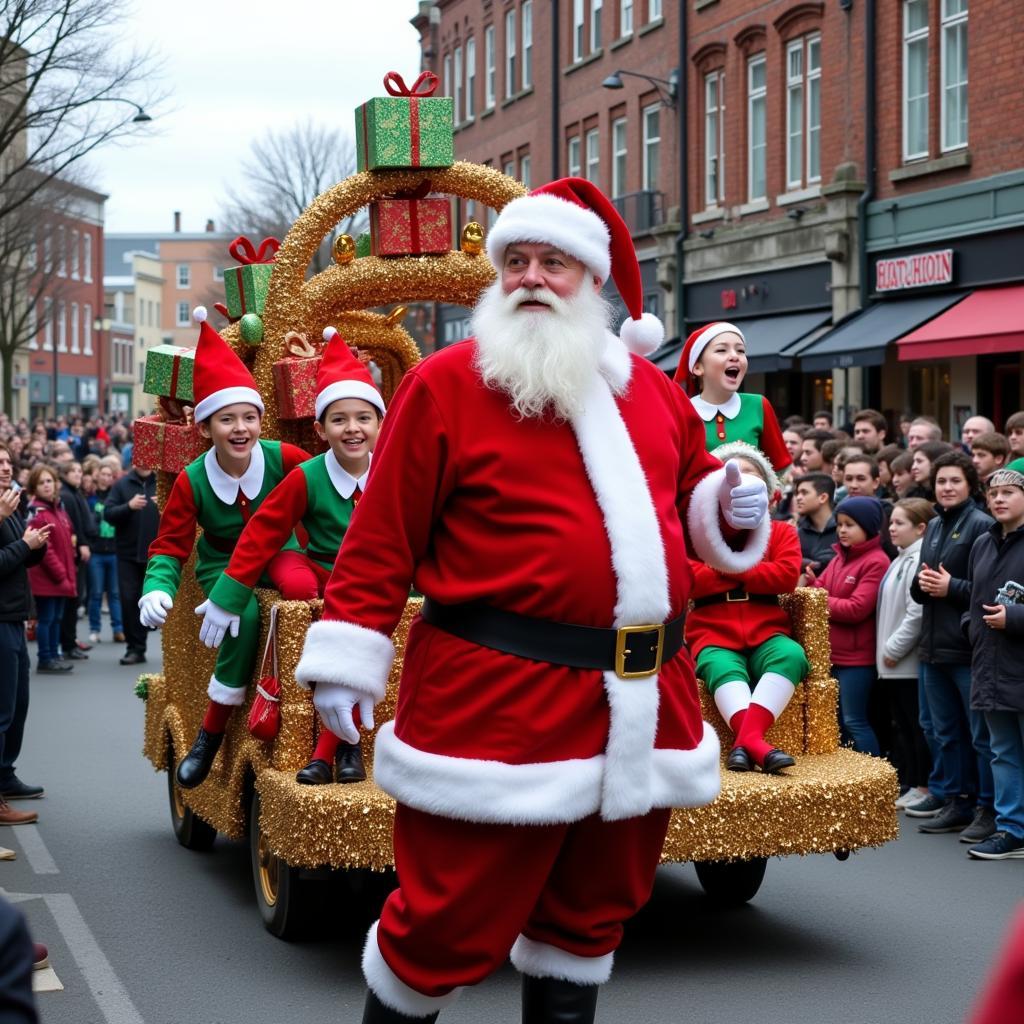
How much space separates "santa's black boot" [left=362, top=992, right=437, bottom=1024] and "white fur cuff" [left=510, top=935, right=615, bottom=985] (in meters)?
0.26

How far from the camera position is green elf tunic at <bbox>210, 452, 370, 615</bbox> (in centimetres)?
655

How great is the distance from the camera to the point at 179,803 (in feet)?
27.1

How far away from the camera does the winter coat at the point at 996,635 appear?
788cm

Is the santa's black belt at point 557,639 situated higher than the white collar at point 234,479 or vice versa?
the white collar at point 234,479

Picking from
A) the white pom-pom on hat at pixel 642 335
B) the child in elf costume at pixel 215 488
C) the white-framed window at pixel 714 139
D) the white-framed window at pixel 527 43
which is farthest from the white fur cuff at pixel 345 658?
the white-framed window at pixel 527 43

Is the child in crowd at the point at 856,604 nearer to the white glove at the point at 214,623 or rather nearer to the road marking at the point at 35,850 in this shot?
the white glove at the point at 214,623

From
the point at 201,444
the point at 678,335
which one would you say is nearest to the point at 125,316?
the point at 678,335

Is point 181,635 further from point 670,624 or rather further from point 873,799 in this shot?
point 670,624

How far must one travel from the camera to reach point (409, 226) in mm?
8234

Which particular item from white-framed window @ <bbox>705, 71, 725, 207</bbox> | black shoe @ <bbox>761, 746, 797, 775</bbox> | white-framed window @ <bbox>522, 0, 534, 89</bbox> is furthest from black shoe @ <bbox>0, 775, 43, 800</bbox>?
white-framed window @ <bbox>522, 0, 534, 89</bbox>

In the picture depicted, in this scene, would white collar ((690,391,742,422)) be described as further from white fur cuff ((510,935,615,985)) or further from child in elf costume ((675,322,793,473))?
white fur cuff ((510,935,615,985))

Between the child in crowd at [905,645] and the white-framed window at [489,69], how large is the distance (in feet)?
113

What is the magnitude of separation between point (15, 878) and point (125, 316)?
102901mm

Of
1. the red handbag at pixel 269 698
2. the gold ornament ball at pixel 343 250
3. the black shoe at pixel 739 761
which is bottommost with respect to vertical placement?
the black shoe at pixel 739 761
